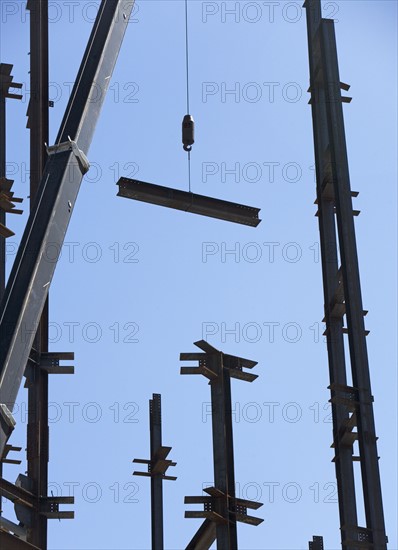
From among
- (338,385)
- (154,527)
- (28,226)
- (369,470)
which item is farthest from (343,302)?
(28,226)

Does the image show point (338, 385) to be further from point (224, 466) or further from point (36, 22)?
point (36, 22)

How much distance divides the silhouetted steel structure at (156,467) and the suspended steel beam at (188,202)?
9.79 ft

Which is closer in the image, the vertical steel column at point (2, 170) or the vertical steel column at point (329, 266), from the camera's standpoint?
the vertical steel column at point (329, 266)

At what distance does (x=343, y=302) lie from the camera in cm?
2045

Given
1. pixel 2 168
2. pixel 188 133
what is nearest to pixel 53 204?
pixel 188 133

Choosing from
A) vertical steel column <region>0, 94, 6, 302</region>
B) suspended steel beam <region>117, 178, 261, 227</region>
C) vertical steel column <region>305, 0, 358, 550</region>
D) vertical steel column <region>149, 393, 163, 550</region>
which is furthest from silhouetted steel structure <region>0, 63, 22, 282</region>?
vertical steel column <region>305, 0, 358, 550</region>

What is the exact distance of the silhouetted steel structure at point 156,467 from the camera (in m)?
19.7

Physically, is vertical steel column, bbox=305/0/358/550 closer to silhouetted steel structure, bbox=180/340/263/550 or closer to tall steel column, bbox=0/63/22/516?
silhouetted steel structure, bbox=180/340/263/550

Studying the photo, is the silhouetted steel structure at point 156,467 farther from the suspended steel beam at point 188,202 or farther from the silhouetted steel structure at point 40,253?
the suspended steel beam at point 188,202

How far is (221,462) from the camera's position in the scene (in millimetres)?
18641

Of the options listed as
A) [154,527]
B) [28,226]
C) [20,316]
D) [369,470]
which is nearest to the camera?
[20,316]

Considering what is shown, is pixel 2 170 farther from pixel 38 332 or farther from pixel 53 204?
pixel 53 204

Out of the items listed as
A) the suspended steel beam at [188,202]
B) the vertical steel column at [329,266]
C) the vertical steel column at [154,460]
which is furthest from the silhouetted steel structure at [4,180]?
the vertical steel column at [329,266]

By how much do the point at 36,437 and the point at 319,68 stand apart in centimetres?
778
